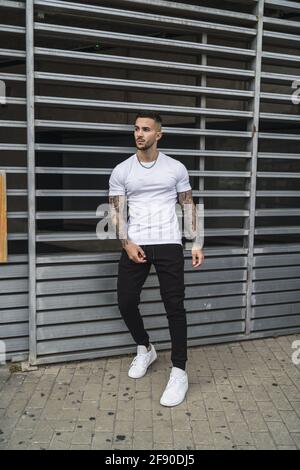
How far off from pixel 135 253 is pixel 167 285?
336 mm

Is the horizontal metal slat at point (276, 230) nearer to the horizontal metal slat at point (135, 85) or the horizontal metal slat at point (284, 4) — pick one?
the horizontal metal slat at point (135, 85)

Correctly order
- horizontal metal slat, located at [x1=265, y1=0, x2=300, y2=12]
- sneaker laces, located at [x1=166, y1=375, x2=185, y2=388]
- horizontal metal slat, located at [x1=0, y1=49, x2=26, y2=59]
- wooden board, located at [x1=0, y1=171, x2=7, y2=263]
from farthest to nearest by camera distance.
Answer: horizontal metal slat, located at [x1=265, y1=0, x2=300, y2=12] → wooden board, located at [x1=0, y1=171, x2=7, y2=263] → horizontal metal slat, located at [x1=0, y1=49, x2=26, y2=59] → sneaker laces, located at [x1=166, y1=375, x2=185, y2=388]

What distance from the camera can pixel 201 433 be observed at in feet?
9.87

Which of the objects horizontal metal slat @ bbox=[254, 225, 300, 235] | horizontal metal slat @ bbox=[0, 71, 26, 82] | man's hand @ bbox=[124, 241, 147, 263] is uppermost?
horizontal metal slat @ bbox=[0, 71, 26, 82]

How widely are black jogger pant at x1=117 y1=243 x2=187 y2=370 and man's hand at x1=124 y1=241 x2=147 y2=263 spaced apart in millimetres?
43

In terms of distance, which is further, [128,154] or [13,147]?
[128,154]

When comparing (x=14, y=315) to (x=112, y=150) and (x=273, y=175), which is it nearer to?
(x=112, y=150)

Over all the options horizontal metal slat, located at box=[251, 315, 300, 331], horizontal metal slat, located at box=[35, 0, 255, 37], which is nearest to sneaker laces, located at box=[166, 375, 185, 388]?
horizontal metal slat, located at box=[251, 315, 300, 331]

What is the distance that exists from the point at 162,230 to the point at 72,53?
1563 millimetres

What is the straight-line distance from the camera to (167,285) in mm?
3535

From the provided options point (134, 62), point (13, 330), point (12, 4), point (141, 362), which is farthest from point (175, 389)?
point (12, 4)

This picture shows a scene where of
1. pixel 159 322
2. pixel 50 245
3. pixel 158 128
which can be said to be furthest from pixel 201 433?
pixel 50 245

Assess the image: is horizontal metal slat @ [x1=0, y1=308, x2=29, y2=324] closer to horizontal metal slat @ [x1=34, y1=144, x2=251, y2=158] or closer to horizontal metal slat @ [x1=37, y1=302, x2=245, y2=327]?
horizontal metal slat @ [x1=37, y1=302, x2=245, y2=327]

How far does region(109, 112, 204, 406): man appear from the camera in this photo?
3494 mm
